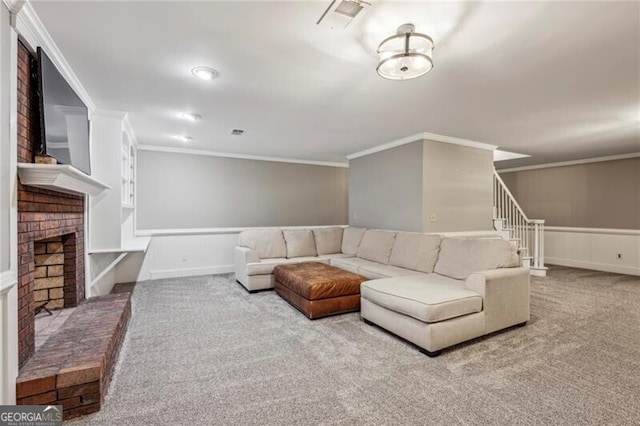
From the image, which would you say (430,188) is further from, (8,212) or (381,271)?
(8,212)

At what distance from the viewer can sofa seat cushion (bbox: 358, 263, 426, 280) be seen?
372 centimetres

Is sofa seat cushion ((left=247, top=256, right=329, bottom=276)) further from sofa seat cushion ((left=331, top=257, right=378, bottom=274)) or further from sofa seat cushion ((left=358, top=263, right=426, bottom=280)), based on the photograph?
sofa seat cushion ((left=358, top=263, right=426, bottom=280))

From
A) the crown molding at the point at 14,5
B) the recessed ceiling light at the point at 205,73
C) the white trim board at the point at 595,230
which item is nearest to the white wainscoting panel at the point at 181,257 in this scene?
the recessed ceiling light at the point at 205,73

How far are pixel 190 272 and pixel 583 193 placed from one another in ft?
26.5

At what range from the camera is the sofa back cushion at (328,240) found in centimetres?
534

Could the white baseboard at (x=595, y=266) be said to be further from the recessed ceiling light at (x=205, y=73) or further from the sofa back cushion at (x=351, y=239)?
the recessed ceiling light at (x=205, y=73)

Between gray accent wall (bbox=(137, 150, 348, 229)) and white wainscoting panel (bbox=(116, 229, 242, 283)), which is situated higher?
gray accent wall (bbox=(137, 150, 348, 229))

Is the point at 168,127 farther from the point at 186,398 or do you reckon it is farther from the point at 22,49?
the point at 186,398

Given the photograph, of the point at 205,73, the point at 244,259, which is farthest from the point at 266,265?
the point at 205,73

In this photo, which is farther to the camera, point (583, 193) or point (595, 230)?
point (583, 193)

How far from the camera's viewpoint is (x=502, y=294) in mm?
2932

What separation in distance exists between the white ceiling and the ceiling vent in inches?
1.8

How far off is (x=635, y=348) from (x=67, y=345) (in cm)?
452

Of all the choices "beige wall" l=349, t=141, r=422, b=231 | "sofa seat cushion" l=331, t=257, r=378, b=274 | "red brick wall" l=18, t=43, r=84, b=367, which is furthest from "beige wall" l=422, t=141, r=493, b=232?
"red brick wall" l=18, t=43, r=84, b=367
